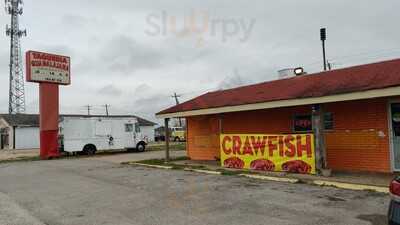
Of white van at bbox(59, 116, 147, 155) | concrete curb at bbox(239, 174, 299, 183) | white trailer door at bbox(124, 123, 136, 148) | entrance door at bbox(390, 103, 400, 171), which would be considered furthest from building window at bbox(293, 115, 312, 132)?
white trailer door at bbox(124, 123, 136, 148)

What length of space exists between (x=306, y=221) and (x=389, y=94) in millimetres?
5516

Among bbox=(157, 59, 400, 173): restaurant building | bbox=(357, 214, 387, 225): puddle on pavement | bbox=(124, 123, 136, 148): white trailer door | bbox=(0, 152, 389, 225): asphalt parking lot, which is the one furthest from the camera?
bbox=(124, 123, 136, 148): white trailer door

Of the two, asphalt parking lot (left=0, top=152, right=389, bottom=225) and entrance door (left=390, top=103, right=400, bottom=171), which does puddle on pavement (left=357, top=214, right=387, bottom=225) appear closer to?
asphalt parking lot (left=0, top=152, right=389, bottom=225)

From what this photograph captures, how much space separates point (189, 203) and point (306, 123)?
8.05 meters

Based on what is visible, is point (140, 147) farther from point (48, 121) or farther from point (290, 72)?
point (290, 72)

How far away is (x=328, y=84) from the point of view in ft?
47.8

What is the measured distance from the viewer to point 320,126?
1370cm

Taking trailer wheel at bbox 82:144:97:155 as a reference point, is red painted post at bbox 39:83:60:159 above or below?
above

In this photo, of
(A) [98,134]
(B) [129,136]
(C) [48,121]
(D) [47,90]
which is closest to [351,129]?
(A) [98,134]

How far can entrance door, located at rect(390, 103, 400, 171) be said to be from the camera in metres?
13.6

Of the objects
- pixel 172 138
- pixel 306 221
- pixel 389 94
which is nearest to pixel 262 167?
pixel 389 94

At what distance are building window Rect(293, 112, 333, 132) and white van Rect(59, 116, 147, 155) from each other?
19.3m

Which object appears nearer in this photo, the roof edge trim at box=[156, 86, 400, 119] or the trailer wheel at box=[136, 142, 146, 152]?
the roof edge trim at box=[156, 86, 400, 119]

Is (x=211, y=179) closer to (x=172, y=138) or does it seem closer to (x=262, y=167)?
(x=262, y=167)
